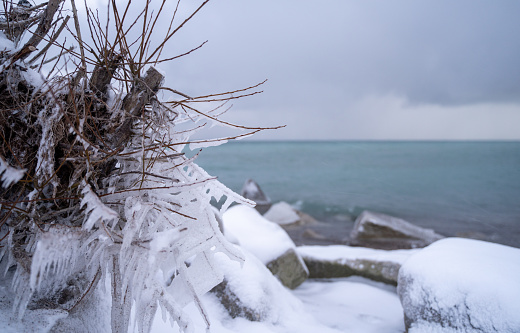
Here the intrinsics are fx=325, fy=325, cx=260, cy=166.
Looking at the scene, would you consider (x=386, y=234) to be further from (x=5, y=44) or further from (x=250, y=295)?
(x=5, y=44)

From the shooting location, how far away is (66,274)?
5.19 ft

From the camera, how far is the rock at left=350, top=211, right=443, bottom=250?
10023 millimetres

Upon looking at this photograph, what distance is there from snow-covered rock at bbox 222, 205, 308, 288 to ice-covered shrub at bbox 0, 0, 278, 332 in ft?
9.67

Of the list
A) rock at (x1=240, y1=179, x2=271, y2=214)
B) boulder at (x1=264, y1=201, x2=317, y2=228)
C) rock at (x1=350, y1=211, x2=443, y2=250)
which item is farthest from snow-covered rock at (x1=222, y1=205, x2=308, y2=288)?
rock at (x1=240, y1=179, x2=271, y2=214)

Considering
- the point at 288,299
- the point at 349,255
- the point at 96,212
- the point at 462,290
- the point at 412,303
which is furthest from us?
the point at 349,255

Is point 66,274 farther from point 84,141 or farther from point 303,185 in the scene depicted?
point 303,185

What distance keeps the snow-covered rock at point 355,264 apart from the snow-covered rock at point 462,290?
1433mm

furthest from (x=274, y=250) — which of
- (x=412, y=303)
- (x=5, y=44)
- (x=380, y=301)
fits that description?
(x=5, y=44)

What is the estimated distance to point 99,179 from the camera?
5.64ft

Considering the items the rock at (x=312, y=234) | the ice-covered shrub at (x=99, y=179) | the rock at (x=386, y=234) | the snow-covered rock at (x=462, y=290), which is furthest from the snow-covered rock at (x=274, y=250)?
the rock at (x=312, y=234)

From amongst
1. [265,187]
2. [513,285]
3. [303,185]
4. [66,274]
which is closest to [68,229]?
[66,274]

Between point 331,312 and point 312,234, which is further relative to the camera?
point 312,234

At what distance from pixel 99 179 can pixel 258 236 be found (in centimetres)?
367

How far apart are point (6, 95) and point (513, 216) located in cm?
1833
